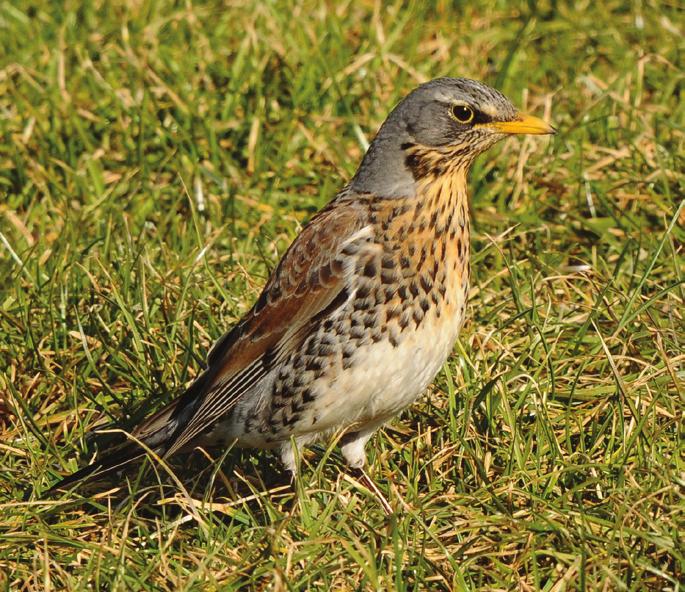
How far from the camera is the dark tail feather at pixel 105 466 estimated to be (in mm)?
4887

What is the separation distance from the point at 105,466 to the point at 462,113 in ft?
6.13

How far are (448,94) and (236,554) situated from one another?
1828 millimetres

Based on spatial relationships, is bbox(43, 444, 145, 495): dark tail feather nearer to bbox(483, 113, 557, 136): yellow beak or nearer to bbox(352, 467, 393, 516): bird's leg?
bbox(352, 467, 393, 516): bird's leg

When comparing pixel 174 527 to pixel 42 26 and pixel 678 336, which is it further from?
pixel 42 26

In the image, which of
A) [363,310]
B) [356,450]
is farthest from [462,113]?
[356,450]

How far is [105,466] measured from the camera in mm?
4926

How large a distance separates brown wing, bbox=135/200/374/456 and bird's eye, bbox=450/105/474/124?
48 cm

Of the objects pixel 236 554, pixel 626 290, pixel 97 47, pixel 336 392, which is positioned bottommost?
pixel 626 290

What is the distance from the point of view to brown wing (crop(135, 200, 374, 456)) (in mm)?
4727

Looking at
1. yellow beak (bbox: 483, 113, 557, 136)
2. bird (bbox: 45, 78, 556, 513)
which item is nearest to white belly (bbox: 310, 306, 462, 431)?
bird (bbox: 45, 78, 556, 513)

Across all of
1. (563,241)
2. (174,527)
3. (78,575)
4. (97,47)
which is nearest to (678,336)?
(563,241)

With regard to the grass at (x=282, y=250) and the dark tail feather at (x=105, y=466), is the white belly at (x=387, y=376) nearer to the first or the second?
the grass at (x=282, y=250)

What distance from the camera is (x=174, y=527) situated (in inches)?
183

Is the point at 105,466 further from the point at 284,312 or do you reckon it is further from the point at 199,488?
the point at 284,312
